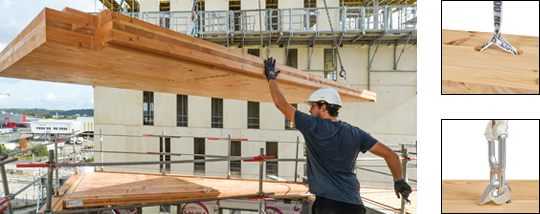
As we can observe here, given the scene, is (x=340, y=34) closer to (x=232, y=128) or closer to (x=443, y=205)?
(x=232, y=128)

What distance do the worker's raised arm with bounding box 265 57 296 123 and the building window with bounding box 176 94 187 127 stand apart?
9.27m

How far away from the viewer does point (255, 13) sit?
37.7 ft

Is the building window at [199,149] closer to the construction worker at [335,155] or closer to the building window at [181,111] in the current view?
the building window at [181,111]

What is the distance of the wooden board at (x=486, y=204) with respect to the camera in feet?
4.84

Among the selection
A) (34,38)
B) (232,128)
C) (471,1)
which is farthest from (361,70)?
(34,38)

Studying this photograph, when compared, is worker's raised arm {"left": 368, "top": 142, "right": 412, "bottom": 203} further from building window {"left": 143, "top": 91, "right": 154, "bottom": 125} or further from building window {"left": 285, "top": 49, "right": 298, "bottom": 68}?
building window {"left": 143, "top": 91, "right": 154, "bottom": 125}

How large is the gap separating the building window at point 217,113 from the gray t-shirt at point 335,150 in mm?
9366

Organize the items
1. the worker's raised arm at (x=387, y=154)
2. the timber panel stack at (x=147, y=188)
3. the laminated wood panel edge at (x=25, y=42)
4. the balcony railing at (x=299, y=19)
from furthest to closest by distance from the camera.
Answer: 1. the balcony railing at (x=299, y=19)
2. the timber panel stack at (x=147, y=188)
3. the worker's raised arm at (x=387, y=154)
4. the laminated wood panel edge at (x=25, y=42)

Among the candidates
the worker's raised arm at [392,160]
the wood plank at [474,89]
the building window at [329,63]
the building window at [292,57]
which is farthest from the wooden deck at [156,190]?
the building window at [292,57]

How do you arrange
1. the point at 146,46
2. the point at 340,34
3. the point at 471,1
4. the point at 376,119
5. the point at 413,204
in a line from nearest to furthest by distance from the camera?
the point at 471,1, the point at 146,46, the point at 413,204, the point at 340,34, the point at 376,119

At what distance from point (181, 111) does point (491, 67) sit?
1146 cm

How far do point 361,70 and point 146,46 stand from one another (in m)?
10.4

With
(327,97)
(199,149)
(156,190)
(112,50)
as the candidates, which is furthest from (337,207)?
(199,149)

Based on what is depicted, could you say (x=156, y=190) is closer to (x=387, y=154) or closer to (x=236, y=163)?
(x=387, y=154)
